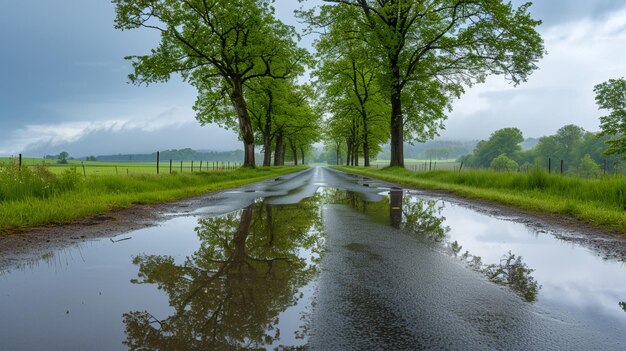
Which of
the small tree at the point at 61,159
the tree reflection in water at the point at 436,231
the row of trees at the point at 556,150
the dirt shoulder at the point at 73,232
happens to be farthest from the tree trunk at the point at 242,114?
the small tree at the point at 61,159

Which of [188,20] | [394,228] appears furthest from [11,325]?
[188,20]

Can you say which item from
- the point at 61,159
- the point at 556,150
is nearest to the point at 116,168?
the point at 61,159

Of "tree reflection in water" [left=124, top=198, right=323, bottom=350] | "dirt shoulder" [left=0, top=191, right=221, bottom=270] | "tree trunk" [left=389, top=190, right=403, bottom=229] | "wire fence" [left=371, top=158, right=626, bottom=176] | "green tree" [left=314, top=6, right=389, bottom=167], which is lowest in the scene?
"dirt shoulder" [left=0, top=191, right=221, bottom=270]

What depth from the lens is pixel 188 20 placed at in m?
24.8

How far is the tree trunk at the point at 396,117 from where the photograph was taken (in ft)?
83.4

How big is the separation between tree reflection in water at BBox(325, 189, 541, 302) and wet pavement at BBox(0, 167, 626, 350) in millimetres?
33

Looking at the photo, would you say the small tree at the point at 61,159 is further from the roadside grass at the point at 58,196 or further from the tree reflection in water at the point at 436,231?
the tree reflection in water at the point at 436,231

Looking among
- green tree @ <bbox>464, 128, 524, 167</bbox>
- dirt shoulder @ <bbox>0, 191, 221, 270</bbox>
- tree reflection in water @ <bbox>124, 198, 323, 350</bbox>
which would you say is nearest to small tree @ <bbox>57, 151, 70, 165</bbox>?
dirt shoulder @ <bbox>0, 191, 221, 270</bbox>

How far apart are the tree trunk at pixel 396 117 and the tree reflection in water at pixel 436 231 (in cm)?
1666

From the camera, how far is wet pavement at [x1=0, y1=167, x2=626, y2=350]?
2479 millimetres

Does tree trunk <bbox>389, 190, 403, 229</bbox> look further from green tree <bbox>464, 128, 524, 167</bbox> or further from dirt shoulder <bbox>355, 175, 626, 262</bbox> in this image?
green tree <bbox>464, 128, 524, 167</bbox>

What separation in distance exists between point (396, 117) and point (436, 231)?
71.0ft

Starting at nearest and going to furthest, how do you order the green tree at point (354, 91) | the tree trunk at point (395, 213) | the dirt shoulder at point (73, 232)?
the dirt shoulder at point (73, 232), the tree trunk at point (395, 213), the green tree at point (354, 91)

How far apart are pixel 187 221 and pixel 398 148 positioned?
2333 cm
